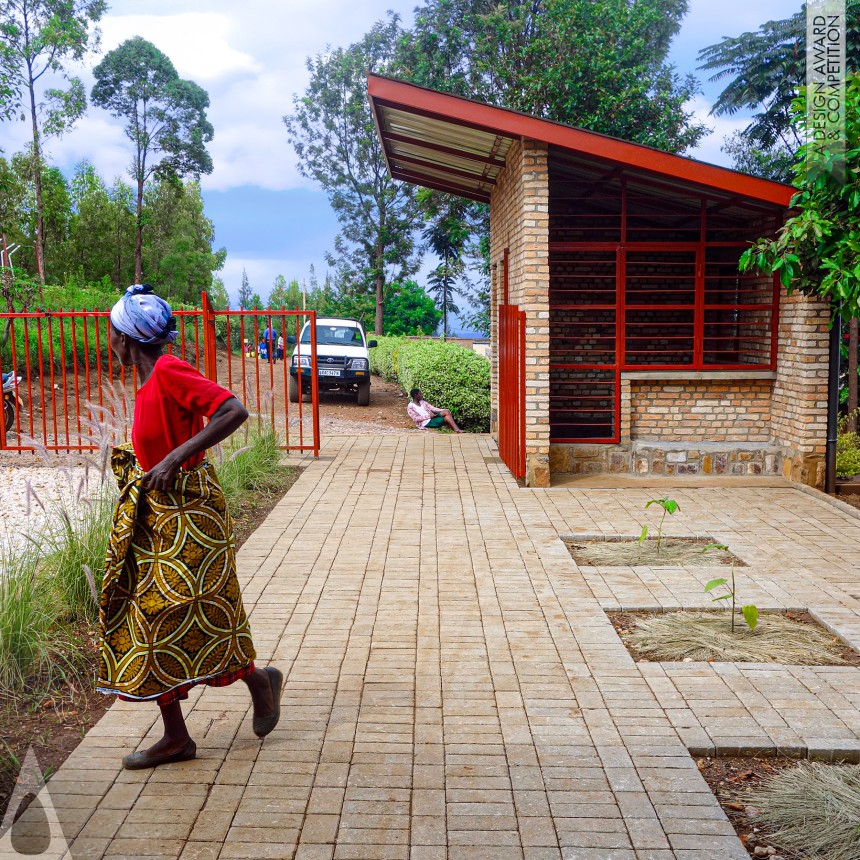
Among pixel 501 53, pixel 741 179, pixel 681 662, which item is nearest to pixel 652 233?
pixel 741 179

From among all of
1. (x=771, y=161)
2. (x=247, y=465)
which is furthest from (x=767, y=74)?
(x=247, y=465)

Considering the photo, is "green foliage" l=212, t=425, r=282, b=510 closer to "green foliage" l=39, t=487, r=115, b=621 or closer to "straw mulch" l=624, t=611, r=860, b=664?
"green foliage" l=39, t=487, r=115, b=621

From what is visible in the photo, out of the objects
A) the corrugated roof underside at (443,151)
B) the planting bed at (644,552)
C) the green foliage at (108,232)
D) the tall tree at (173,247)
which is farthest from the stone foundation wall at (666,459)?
the tall tree at (173,247)

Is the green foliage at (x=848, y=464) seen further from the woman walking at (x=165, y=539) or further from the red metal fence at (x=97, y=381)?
the woman walking at (x=165, y=539)

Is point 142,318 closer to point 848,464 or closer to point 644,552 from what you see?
point 644,552

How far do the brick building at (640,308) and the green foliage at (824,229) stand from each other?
2.66 feet

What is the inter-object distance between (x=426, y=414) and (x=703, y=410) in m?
6.27

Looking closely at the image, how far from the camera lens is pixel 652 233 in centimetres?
1369

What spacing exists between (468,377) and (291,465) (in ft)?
18.2

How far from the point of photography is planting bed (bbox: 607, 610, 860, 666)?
5.29 metres

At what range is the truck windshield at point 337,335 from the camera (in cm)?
2153

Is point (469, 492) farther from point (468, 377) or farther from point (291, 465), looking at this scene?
point (468, 377)

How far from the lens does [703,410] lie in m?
11.3

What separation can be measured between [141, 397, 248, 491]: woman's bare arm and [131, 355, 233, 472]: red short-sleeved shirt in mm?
45
